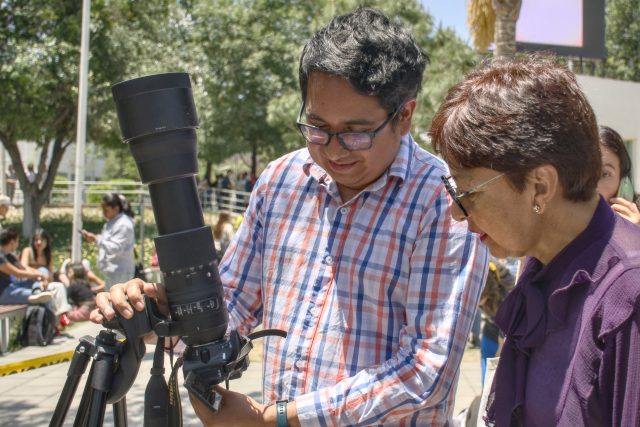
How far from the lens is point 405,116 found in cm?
189

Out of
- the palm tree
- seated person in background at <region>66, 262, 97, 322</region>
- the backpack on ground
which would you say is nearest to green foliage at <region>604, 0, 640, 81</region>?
the palm tree

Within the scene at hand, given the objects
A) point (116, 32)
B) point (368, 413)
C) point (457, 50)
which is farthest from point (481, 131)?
point (116, 32)

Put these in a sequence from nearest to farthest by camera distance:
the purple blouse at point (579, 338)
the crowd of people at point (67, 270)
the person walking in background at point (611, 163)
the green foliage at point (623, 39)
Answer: the purple blouse at point (579, 338)
the person walking in background at point (611, 163)
the crowd of people at point (67, 270)
the green foliage at point (623, 39)

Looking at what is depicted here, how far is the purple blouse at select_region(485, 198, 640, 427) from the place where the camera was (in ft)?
4.10

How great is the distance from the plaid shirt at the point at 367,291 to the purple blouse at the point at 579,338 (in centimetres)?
20

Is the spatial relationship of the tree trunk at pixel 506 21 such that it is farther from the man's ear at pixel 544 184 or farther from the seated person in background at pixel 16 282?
the man's ear at pixel 544 184

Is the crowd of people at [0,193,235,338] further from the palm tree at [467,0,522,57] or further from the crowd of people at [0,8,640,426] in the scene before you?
the crowd of people at [0,8,640,426]

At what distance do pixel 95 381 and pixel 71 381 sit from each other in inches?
5.7

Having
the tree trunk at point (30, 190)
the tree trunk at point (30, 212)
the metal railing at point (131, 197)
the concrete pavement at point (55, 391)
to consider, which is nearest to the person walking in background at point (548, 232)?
the concrete pavement at point (55, 391)

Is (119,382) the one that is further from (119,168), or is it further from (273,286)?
(119,168)

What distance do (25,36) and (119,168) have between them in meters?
31.9

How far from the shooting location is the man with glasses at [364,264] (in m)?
1.72

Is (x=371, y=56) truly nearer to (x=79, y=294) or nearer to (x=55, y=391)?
(x=55, y=391)

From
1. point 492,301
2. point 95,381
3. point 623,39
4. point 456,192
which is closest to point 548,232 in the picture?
point 456,192
